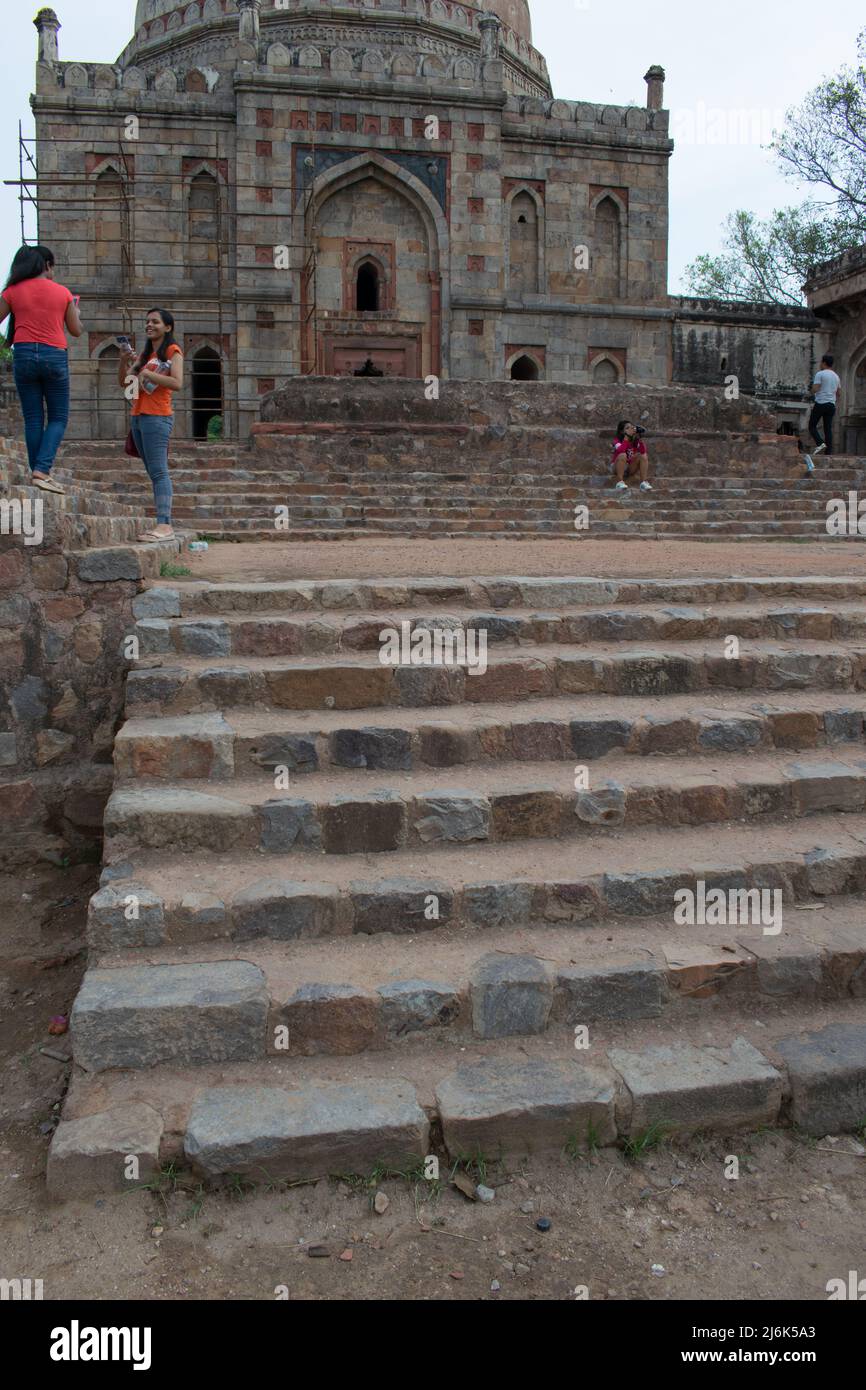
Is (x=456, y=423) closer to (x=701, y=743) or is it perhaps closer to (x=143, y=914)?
(x=701, y=743)

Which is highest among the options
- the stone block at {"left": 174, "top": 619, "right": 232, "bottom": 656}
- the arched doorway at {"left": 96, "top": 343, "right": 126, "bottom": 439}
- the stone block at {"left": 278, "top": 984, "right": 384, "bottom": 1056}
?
the arched doorway at {"left": 96, "top": 343, "right": 126, "bottom": 439}

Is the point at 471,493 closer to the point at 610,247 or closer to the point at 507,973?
the point at 507,973

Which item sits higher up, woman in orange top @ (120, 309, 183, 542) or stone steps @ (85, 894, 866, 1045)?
woman in orange top @ (120, 309, 183, 542)

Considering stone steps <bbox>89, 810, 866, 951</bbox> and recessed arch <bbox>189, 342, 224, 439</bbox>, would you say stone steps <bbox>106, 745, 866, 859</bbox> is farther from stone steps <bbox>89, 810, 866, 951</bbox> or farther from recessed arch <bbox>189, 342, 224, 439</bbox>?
recessed arch <bbox>189, 342, 224, 439</bbox>

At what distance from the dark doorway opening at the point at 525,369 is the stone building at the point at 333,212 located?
0.17ft

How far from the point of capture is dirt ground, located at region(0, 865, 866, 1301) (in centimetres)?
213

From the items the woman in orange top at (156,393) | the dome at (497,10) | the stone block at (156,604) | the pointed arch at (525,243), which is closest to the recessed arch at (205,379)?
the pointed arch at (525,243)

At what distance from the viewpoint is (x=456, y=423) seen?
527 inches

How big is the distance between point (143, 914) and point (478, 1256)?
138 centimetres

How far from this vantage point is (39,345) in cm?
538

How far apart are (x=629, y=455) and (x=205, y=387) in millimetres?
10516

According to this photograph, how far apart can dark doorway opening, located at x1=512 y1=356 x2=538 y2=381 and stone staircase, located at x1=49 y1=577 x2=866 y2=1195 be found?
17243 millimetres

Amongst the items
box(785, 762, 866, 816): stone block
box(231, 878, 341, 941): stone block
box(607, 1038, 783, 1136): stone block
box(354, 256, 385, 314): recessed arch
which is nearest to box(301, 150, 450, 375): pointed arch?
box(354, 256, 385, 314): recessed arch

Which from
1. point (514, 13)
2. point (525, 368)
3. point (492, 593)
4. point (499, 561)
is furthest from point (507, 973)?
point (514, 13)
